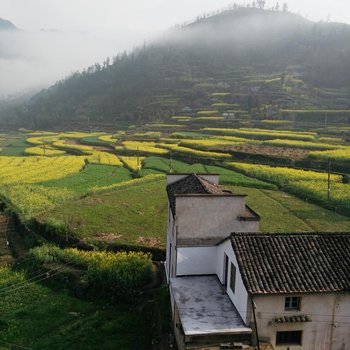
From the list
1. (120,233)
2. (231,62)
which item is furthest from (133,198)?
(231,62)

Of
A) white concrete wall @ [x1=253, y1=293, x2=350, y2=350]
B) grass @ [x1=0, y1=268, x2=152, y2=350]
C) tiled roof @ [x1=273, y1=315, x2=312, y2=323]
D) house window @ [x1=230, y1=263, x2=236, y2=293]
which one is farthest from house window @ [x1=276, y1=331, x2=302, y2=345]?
grass @ [x1=0, y1=268, x2=152, y2=350]

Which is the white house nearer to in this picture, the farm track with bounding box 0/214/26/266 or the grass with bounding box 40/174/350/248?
the grass with bounding box 40/174/350/248

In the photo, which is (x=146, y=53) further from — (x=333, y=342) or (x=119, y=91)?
(x=333, y=342)

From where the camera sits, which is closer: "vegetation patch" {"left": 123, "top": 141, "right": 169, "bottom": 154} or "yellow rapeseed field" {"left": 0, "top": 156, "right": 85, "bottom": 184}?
"yellow rapeseed field" {"left": 0, "top": 156, "right": 85, "bottom": 184}

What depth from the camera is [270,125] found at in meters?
78.8

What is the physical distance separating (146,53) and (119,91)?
38982 millimetres

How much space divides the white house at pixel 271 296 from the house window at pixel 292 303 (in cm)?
3

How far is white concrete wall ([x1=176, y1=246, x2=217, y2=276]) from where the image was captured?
697 inches

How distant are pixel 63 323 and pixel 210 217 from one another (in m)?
7.93

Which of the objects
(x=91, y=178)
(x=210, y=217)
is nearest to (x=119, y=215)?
(x=210, y=217)

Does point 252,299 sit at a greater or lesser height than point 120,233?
greater

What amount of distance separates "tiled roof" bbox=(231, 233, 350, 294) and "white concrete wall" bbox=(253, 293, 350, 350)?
0.35 metres

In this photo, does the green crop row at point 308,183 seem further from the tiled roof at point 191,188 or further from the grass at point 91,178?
the tiled roof at point 191,188

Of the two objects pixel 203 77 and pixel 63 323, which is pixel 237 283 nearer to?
pixel 63 323
